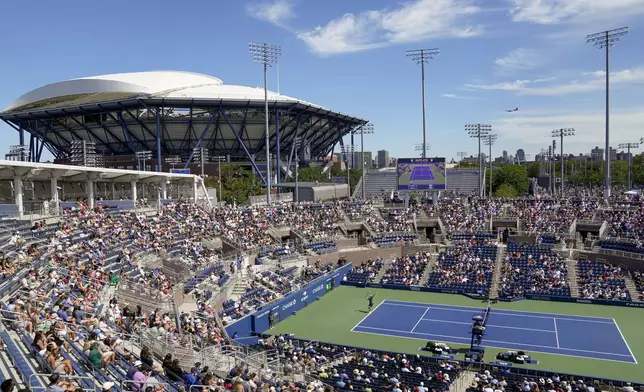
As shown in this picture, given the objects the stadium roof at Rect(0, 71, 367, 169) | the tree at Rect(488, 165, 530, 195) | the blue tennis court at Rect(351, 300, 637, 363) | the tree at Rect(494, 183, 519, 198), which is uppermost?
the stadium roof at Rect(0, 71, 367, 169)

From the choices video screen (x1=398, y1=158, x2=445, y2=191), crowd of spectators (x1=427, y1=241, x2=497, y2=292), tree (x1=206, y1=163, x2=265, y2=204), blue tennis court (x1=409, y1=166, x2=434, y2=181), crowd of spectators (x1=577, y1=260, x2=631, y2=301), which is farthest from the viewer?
tree (x1=206, y1=163, x2=265, y2=204)

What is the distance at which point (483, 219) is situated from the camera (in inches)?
1779

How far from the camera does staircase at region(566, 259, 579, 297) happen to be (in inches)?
1276

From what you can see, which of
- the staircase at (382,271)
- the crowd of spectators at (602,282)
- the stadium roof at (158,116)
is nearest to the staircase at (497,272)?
the crowd of spectators at (602,282)

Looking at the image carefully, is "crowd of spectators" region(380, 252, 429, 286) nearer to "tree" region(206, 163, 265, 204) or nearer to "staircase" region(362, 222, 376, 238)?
"staircase" region(362, 222, 376, 238)

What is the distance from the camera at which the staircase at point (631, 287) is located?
101 feet

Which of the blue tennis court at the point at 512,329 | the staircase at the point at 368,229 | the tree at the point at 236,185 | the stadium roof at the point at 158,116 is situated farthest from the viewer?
the stadium roof at the point at 158,116

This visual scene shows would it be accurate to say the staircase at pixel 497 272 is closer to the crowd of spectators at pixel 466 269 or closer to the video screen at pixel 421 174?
the crowd of spectators at pixel 466 269

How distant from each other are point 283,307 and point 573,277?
62.4 ft

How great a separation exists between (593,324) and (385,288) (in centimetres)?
1321

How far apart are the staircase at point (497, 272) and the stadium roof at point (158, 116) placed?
125 ft

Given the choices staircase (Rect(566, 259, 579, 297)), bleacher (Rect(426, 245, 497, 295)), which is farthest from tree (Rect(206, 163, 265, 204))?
staircase (Rect(566, 259, 579, 297))

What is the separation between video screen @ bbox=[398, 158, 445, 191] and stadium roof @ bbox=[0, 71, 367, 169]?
86.0 ft

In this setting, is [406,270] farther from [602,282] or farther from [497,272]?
[602,282]
